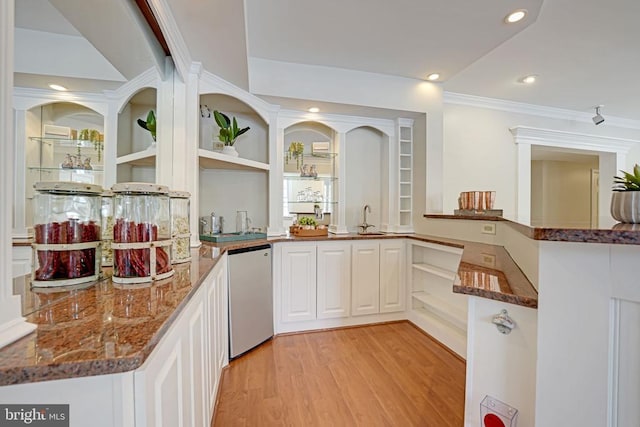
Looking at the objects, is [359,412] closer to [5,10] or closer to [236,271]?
[236,271]

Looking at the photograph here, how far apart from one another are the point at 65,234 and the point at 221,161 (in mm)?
1586

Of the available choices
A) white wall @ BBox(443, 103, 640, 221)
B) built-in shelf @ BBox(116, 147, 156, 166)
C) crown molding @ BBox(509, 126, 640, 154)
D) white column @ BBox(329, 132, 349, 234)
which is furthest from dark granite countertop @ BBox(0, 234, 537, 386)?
crown molding @ BBox(509, 126, 640, 154)

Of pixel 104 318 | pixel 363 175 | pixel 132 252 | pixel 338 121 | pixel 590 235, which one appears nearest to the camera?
pixel 104 318

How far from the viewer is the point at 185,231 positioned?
1516 millimetres

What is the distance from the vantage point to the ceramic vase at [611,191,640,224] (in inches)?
47.1

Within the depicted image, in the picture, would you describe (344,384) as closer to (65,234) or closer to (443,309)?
(443,309)

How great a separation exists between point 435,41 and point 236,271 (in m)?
2.52

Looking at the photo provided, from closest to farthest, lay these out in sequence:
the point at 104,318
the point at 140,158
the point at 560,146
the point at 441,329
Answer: the point at 104,318 → the point at 140,158 → the point at 441,329 → the point at 560,146

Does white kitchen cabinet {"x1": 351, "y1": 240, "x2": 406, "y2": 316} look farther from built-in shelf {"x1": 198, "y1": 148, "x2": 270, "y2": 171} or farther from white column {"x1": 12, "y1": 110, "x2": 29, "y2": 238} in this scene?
white column {"x1": 12, "y1": 110, "x2": 29, "y2": 238}

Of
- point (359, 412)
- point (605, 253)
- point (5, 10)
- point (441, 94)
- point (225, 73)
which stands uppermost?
point (441, 94)

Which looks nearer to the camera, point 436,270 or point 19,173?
point 19,173

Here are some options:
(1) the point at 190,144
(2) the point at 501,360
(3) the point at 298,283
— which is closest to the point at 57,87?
(1) the point at 190,144

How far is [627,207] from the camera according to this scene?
48.2 inches

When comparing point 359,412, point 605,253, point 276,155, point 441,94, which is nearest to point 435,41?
point 441,94
